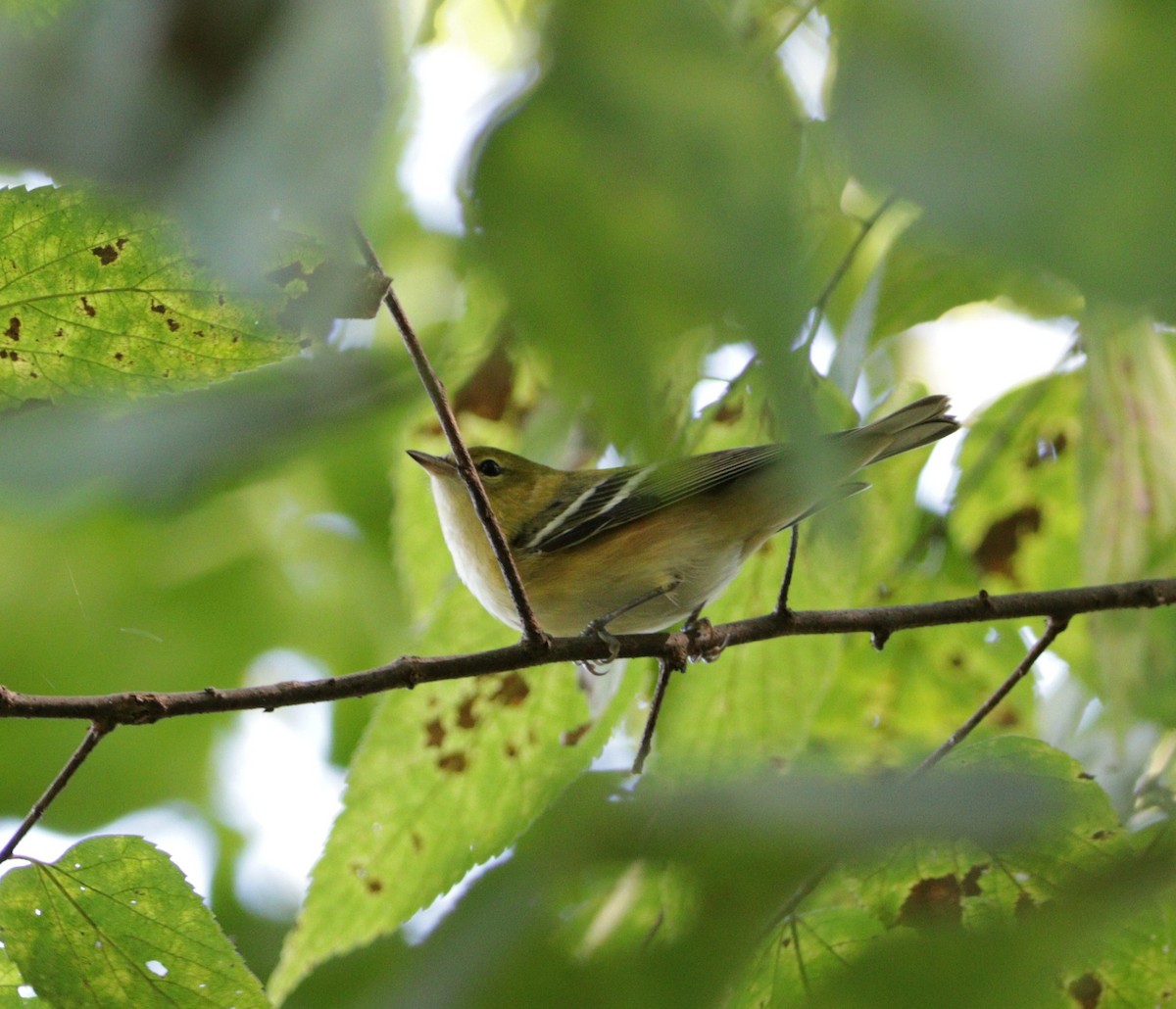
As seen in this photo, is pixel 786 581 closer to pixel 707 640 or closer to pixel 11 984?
pixel 707 640

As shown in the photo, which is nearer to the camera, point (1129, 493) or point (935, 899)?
point (935, 899)

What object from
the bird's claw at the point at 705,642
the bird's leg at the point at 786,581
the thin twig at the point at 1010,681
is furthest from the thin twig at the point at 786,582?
the thin twig at the point at 1010,681

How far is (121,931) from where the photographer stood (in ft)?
5.77

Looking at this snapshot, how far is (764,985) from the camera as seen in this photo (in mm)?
1472

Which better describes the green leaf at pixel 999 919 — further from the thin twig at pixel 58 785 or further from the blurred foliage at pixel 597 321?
the thin twig at pixel 58 785

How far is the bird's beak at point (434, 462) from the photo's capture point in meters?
3.02

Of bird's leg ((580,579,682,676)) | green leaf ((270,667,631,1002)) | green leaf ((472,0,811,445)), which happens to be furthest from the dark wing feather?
green leaf ((472,0,811,445))

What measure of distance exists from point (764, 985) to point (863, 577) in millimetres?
1709

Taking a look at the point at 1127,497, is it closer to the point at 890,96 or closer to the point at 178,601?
the point at 890,96

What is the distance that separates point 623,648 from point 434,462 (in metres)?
0.98

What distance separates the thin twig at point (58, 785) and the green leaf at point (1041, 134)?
155 cm

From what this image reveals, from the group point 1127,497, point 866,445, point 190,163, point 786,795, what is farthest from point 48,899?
point 1127,497

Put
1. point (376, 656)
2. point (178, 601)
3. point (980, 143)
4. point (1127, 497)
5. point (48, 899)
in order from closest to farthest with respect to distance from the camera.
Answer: point (980, 143) → point (48, 899) → point (1127, 497) → point (178, 601) → point (376, 656)

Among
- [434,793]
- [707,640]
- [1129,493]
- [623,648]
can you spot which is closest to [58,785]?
[434,793]
